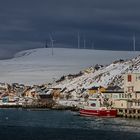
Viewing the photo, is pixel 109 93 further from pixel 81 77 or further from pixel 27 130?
pixel 81 77

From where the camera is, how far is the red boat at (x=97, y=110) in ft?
300

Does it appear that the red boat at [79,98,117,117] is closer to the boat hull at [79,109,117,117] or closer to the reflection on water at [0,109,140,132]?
the boat hull at [79,109,117,117]

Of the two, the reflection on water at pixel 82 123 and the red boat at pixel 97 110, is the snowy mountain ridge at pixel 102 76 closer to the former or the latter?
the red boat at pixel 97 110

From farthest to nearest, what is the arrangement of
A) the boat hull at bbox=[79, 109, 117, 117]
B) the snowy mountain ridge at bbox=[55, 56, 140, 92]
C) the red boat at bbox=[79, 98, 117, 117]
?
the snowy mountain ridge at bbox=[55, 56, 140, 92], the red boat at bbox=[79, 98, 117, 117], the boat hull at bbox=[79, 109, 117, 117]

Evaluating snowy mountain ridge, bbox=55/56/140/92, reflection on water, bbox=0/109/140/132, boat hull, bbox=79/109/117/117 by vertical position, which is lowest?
reflection on water, bbox=0/109/140/132

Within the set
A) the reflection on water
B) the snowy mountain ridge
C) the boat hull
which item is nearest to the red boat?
the boat hull

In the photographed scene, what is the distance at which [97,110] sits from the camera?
9300cm

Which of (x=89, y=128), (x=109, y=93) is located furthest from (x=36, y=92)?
(x=89, y=128)

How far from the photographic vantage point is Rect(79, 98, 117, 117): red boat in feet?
300

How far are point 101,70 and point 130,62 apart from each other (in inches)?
389

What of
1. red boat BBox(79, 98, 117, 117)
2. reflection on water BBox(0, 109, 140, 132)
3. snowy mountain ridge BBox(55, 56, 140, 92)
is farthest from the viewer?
snowy mountain ridge BBox(55, 56, 140, 92)

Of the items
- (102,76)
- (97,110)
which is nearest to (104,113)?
(97,110)

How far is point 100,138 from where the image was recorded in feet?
174

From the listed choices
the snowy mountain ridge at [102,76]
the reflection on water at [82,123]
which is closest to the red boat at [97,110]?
the reflection on water at [82,123]
